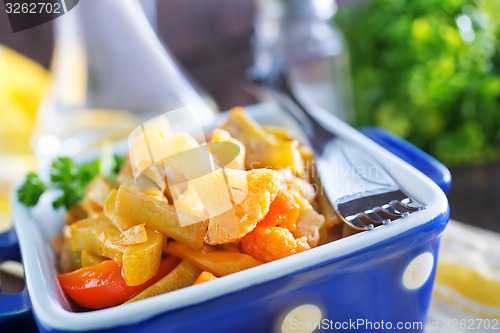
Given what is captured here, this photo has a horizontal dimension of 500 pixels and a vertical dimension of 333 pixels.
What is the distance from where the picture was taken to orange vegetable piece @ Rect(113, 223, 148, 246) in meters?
0.78

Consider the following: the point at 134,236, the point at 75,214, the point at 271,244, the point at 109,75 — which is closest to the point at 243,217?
the point at 271,244

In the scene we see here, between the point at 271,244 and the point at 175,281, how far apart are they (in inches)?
5.9

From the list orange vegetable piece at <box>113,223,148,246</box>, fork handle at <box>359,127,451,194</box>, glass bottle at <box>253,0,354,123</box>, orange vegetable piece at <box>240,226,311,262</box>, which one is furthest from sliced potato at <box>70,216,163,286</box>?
glass bottle at <box>253,0,354,123</box>

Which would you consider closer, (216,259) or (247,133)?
(216,259)

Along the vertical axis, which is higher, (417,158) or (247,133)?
(247,133)

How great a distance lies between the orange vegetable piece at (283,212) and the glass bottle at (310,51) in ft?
3.61

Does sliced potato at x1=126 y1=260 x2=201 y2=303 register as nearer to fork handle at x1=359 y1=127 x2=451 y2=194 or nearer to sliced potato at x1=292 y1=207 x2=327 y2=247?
sliced potato at x1=292 y1=207 x2=327 y2=247

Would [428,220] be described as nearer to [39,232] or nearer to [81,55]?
[39,232]

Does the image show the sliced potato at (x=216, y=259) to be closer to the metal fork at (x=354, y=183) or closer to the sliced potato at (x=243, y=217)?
the sliced potato at (x=243, y=217)

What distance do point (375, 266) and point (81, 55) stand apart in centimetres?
160

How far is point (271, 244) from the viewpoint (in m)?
0.78

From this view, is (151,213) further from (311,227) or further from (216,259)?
(311,227)

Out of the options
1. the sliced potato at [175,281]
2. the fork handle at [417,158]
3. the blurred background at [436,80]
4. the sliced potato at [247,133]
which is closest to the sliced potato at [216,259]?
the sliced potato at [175,281]

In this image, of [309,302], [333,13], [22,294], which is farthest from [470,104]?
[22,294]
